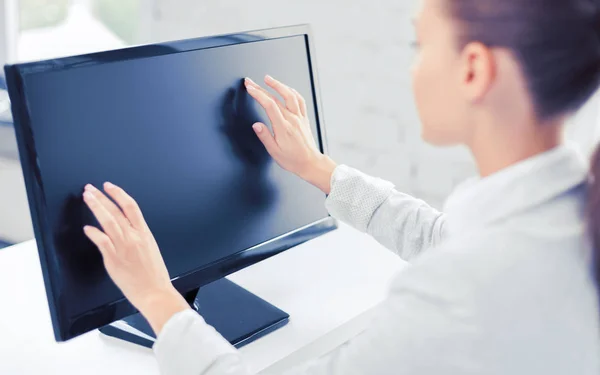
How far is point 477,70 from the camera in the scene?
2.09 ft

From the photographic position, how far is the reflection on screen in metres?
0.75

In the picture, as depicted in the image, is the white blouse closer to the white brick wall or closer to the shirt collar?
the shirt collar

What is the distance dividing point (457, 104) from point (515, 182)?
93mm

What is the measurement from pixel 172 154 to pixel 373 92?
3.08 feet

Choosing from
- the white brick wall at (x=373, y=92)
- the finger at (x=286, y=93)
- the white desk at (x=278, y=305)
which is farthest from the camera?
the white brick wall at (x=373, y=92)

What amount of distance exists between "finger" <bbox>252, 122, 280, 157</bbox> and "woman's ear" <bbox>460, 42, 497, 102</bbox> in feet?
1.14

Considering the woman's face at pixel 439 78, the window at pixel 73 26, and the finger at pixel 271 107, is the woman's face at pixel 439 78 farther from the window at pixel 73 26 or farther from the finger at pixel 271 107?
the window at pixel 73 26

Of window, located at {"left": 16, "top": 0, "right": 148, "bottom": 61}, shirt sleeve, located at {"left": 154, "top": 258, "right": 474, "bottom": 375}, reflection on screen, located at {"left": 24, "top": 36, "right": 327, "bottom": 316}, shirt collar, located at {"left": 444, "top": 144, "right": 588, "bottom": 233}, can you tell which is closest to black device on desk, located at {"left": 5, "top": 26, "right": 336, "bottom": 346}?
reflection on screen, located at {"left": 24, "top": 36, "right": 327, "bottom": 316}

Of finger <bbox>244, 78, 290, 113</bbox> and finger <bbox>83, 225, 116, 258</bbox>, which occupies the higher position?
finger <bbox>244, 78, 290, 113</bbox>

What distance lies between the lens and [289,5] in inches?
71.4

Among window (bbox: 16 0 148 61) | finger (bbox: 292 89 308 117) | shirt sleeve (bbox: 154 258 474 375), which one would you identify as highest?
window (bbox: 16 0 148 61)

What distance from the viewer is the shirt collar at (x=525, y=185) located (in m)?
0.63

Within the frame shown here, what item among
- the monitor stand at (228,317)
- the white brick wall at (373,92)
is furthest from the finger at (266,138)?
the white brick wall at (373,92)

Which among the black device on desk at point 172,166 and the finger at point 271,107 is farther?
the finger at point 271,107
